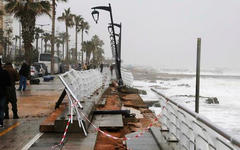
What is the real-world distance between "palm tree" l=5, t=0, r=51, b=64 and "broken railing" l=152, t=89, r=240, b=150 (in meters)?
23.3

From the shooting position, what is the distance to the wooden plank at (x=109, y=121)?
8.45 meters

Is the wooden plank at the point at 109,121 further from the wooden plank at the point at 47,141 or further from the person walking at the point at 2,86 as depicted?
the person walking at the point at 2,86

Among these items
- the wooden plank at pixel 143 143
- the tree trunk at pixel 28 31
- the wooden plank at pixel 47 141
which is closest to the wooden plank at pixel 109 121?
the wooden plank at pixel 143 143

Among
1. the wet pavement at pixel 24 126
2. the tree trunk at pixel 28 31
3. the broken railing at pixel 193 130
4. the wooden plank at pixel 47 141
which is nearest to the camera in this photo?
the broken railing at pixel 193 130

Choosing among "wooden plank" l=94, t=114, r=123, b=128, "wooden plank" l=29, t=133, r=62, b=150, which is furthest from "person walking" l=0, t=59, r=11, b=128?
"wooden plank" l=94, t=114, r=123, b=128

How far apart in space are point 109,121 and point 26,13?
21513 millimetres

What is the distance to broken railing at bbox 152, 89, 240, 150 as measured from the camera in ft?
9.84

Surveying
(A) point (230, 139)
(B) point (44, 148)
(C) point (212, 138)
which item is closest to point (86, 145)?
(B) point (44, 148)

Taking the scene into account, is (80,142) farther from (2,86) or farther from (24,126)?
(2,86)

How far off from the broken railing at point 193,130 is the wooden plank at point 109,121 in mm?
2110

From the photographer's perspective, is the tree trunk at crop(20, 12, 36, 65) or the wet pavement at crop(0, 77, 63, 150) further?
the tree trunk at crop(20, 12, 36, 65)

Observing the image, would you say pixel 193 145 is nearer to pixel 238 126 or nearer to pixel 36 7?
pixel 238 126

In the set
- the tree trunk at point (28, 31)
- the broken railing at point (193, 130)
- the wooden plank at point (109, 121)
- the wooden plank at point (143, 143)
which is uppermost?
the tree trunk at point (28, 31)

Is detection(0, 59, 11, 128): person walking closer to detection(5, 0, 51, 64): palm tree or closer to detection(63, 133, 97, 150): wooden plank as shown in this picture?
detection(63, 133, 97, 150): wooden plank
